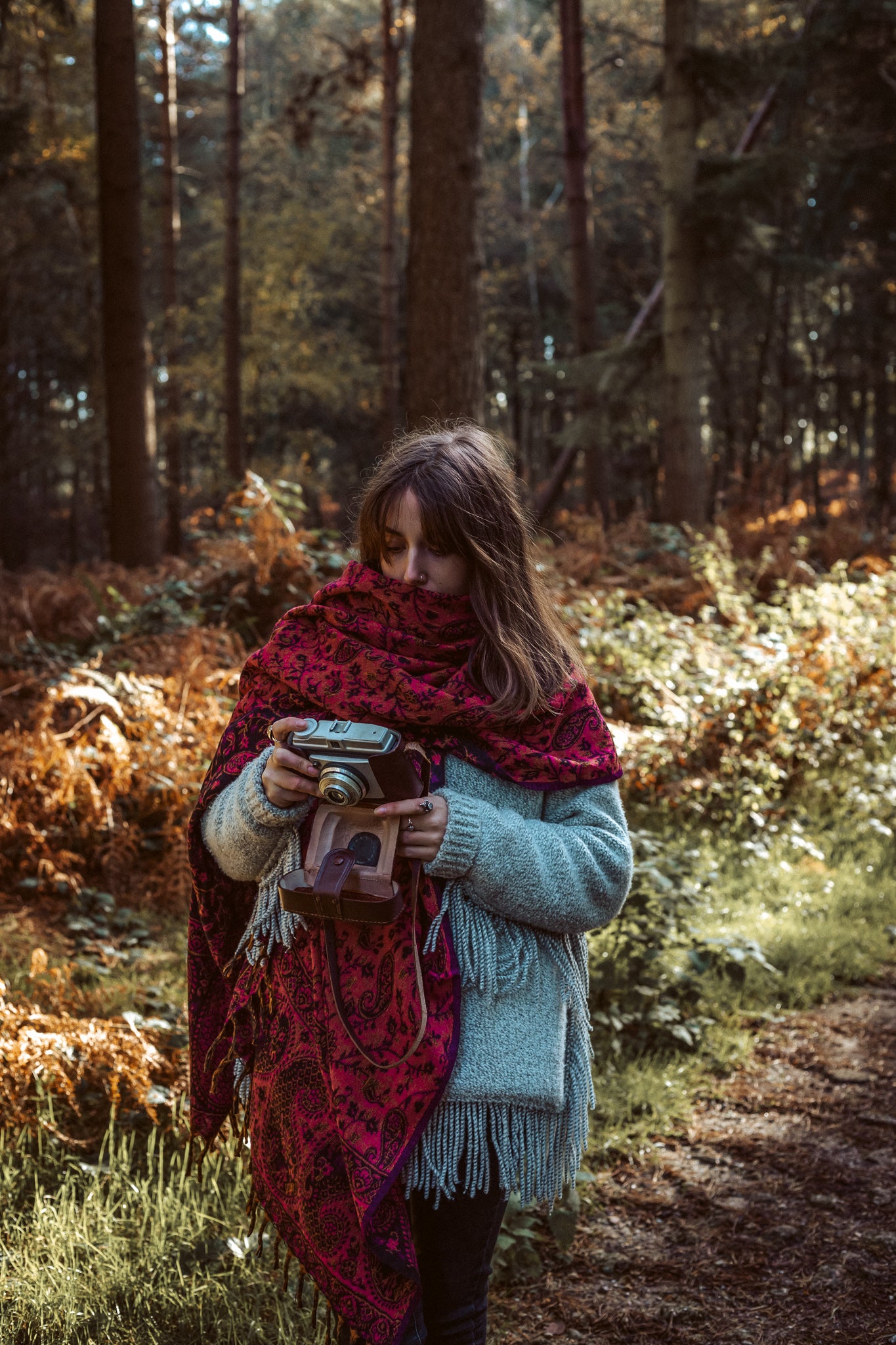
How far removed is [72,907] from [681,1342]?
3.18 m

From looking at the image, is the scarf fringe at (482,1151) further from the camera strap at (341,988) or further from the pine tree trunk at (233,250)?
the pine tree trunk at (233,250)

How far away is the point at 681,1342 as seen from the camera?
2.64 m

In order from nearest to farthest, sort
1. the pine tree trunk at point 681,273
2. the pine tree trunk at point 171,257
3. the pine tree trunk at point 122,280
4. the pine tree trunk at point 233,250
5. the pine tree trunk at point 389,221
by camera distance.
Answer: the pine tree trunk at point 122,280 < the pine tree trunk at point 681,273 < the pine tree trunk at point 389,221 < the pine tree trunk at point 171,257 < the pine tree trunk at point 233,250

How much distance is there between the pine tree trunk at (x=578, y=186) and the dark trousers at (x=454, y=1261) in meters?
12.3

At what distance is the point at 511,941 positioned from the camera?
5.88 ft

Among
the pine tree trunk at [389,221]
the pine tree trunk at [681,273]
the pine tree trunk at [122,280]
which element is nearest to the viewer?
the pine tree trunk at [122,280]

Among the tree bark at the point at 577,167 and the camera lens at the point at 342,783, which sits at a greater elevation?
the tree bark at the point at 577,167

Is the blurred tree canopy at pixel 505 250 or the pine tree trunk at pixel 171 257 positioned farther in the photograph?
the pine tree trunk at pixel 171 257

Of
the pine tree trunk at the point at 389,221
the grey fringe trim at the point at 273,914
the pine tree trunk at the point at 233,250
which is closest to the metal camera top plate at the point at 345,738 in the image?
the grey fringe trim at the point at 273,914

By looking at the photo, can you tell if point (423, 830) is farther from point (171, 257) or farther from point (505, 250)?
point (505, 250)

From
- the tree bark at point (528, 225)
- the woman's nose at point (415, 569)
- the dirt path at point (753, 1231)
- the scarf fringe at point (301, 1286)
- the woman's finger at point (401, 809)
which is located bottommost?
the dirt path at point (753, 1231)

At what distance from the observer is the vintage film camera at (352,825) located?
5.38ft

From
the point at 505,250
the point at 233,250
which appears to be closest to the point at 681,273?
the point at 233,250

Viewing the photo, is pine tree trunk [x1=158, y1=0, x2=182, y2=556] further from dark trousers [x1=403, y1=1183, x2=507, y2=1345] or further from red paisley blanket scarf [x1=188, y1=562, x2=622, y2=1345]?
dark trousers [x1=403, y1=1183, x2=507, y2=1345]
